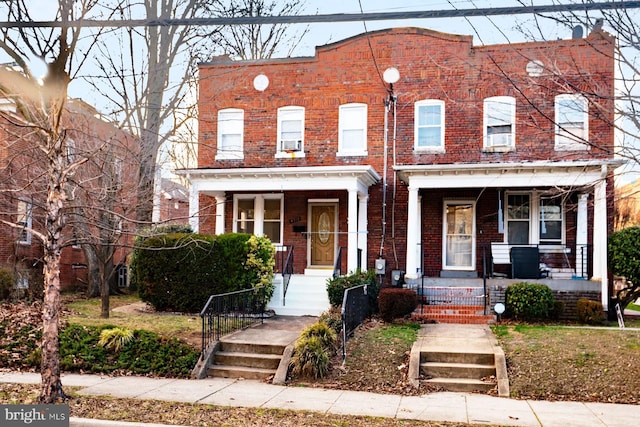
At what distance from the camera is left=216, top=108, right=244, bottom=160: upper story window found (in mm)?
19594

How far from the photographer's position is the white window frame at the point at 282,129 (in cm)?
1909

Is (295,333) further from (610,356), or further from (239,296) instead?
(610,356)

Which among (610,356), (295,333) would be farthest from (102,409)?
(610,356)

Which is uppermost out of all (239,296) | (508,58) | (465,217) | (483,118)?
(508,58)

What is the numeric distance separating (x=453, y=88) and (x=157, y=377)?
12254 millimetres

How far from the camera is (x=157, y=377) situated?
10297 mm

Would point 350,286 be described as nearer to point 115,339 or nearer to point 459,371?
point 459,371

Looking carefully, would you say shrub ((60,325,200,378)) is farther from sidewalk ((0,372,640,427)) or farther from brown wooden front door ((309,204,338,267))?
brown wooden front door ((309,204,338,267))

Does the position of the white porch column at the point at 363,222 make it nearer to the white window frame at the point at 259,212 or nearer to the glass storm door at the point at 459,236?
the glass storm door at the point at 459,236

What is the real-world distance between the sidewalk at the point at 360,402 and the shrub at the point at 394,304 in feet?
14.7

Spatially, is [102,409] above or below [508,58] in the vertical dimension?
below

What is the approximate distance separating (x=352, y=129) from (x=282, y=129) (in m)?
2.34

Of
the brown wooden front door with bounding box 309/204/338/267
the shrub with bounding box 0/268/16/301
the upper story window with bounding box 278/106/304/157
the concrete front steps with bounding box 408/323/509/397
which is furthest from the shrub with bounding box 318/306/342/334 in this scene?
the shrub with bounding box 0/268/16/301

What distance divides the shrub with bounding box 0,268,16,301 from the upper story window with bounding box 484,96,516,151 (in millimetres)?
14056
